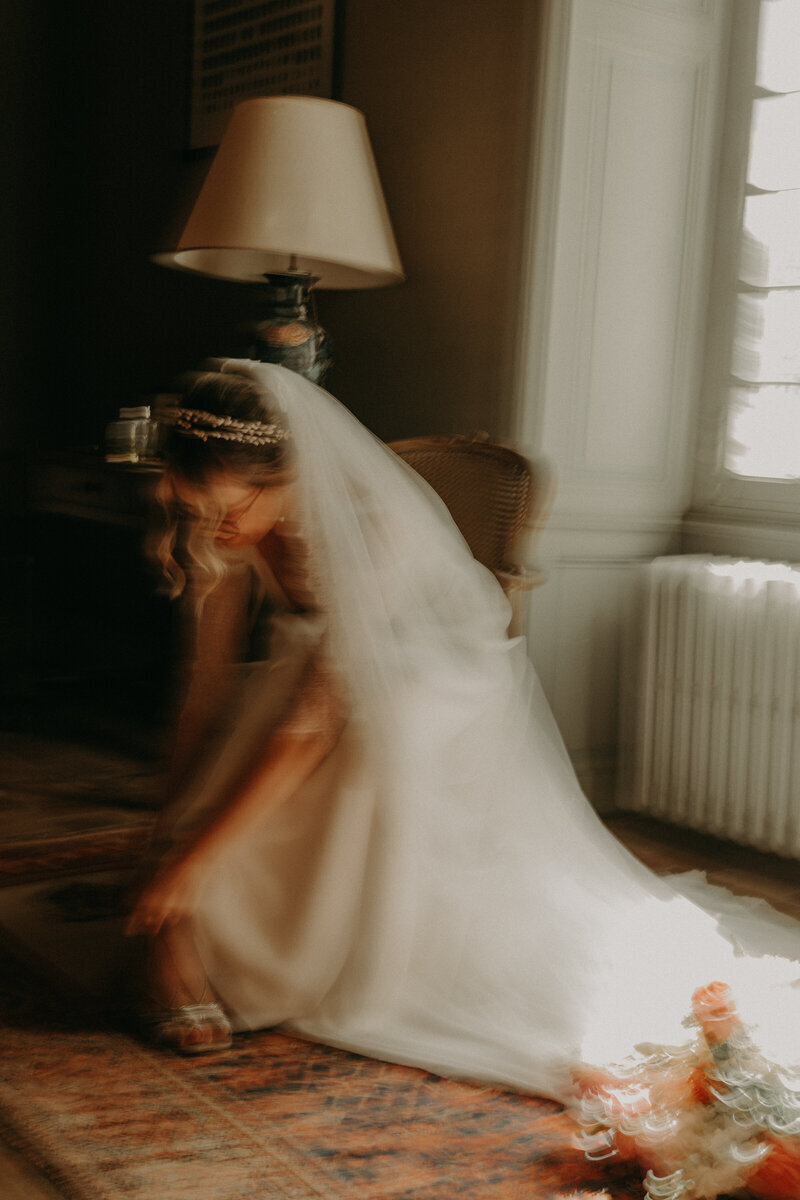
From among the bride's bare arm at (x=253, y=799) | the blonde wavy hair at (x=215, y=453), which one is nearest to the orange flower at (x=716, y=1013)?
the bride's bare arm at (x=253, y=799)

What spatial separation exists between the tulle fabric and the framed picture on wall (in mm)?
1941

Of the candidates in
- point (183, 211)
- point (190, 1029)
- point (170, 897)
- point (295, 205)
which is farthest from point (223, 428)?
point (183, 211)

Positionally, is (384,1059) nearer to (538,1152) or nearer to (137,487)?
(538,1152)

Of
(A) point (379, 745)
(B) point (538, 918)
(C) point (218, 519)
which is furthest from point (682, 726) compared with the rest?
(C) point (218, 519)

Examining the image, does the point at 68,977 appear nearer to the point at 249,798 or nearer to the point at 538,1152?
the point at 249,798

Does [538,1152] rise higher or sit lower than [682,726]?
lower

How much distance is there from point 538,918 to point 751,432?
1.48 meters

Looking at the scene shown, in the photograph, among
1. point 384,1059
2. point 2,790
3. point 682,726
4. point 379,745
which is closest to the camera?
point 384,1059

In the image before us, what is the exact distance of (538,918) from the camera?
196 cm

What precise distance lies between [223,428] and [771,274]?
164cm

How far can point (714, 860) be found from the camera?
9.15 feet

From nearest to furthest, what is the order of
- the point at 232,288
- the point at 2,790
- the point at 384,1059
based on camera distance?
the point at 384,1059, the point at 2,790, the point at 232,288

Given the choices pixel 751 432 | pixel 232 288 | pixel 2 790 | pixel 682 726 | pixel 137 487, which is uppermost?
pixel 232 288

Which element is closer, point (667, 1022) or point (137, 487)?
point (667, 1022)
